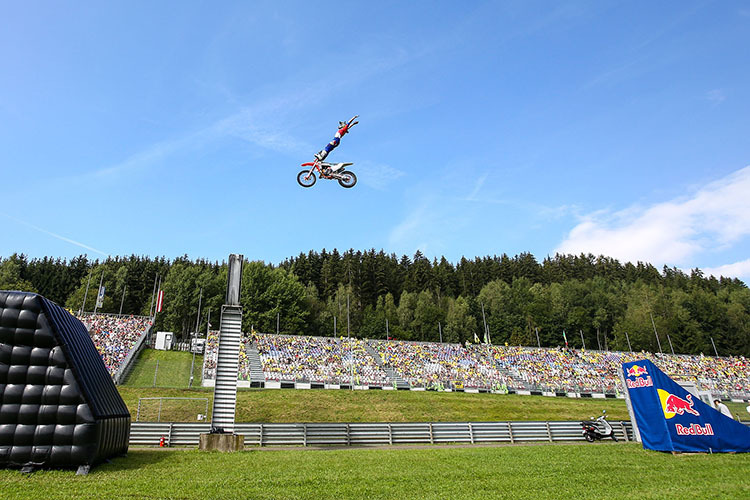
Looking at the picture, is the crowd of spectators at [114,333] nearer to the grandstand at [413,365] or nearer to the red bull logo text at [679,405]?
the grandstand at [413,365]

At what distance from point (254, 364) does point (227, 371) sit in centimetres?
2528

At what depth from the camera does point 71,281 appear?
8719 cm

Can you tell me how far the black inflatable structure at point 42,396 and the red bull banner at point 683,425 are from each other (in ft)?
59.7

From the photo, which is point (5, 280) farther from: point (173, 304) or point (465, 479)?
point (465, 479)

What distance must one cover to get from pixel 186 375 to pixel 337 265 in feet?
207

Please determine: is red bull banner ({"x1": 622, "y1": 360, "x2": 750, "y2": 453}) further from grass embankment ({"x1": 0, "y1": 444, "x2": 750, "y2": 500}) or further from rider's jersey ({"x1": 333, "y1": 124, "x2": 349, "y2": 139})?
rider's jersey ({"x1": 333, "y1": 124, "x2": 349, "y2": 139})

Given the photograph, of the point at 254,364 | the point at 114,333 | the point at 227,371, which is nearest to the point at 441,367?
the point at 254,364

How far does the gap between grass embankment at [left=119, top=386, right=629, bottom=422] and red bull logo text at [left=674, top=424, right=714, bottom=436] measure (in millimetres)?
17558

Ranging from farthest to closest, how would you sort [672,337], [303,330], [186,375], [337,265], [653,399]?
[337,265]
[672,337]
[303,330]
[186,375]
[653,399]

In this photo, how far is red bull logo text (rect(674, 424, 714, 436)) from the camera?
15047mm

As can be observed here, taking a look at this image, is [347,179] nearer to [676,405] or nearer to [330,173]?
[330,173]

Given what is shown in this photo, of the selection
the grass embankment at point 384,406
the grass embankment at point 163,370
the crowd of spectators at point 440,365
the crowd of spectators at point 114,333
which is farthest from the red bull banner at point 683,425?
the crowd of spectators at point 114,333

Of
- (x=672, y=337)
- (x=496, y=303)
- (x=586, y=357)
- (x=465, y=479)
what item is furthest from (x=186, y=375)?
(x=672, y=337)

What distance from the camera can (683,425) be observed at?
15.1m
